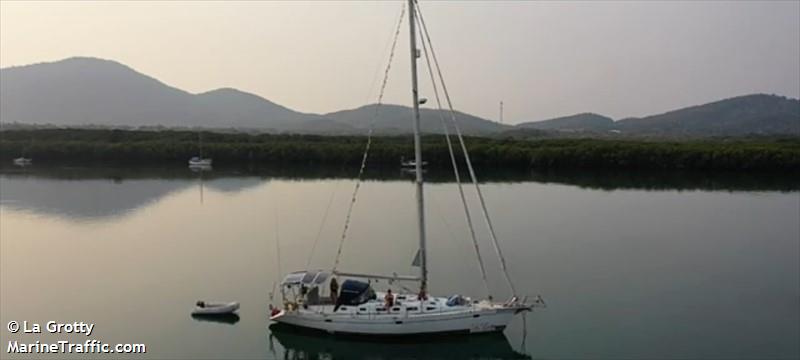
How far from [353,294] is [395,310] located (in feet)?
3.00

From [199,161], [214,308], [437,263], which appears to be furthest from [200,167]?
[214,308]

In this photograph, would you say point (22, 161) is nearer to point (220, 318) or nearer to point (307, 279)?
point (220, 318)

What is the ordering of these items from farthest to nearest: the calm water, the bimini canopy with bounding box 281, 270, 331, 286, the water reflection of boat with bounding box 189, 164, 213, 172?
1. the water reflection of boat with bounding box 189, 164, 213, 172
2. the bimini canopy with bounding box 281, 270, 331, 286
3. the calm water

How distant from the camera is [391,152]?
58.8m

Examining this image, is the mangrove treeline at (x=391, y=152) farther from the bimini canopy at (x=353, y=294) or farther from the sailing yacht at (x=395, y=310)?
the bimini canopy at (x=353, y=294)

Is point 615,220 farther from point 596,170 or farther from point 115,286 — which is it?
point 596,170

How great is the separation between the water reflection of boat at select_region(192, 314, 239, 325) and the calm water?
0.32 feet

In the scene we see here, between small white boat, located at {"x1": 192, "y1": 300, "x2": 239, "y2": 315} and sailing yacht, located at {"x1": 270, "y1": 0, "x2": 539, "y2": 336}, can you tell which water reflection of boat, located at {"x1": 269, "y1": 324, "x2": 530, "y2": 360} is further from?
small white boat, located at {"x1": 192, "y1": 300, "x2": 239, "y2": 315}

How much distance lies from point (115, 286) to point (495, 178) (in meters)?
32.3

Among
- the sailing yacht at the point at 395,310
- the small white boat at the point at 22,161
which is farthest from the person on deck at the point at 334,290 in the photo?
the small white boat at the point at 22,161

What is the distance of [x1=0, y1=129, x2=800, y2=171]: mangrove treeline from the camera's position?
52.8 m

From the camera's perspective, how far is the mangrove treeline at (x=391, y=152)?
173 feet

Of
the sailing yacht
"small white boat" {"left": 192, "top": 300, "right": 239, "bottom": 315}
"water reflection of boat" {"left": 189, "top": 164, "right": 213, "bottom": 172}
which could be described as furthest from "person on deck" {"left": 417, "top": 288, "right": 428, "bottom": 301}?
"water reflection of boat" {"left": 189, "top": 164, "right": 213, "bottom": 172}

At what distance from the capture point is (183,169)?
55.3 meters
